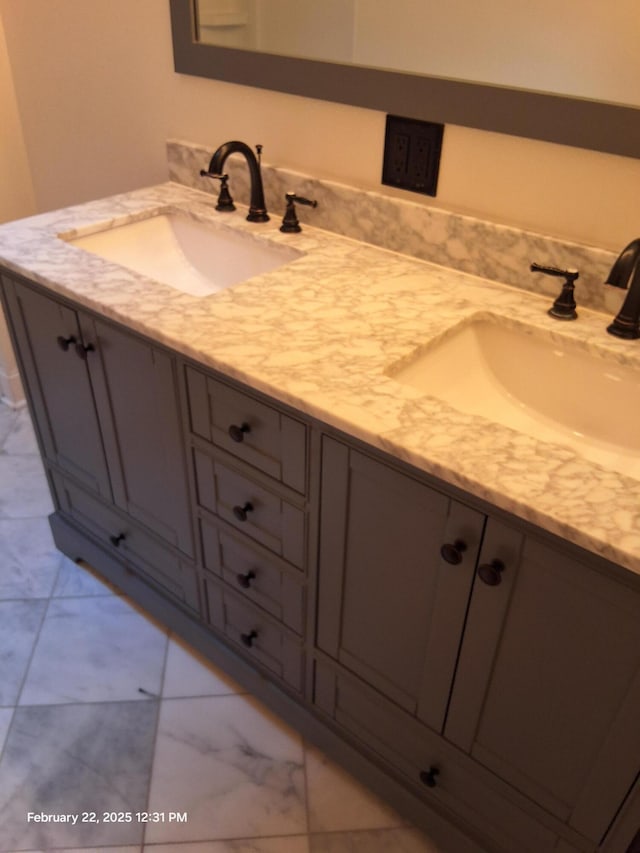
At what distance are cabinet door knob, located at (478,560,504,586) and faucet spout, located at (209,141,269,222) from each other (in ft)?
3.07

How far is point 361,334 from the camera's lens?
1153 millimetres

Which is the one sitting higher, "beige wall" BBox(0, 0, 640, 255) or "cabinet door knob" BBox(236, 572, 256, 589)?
"beige wall" BBox(0, 0, 640, 255)

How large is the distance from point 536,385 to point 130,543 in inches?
39.4

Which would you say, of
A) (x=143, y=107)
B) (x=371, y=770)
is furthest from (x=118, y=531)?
(x=143, y=107)

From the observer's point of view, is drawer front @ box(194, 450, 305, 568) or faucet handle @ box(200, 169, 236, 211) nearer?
drawer front @ box(194, 450, 305, 568)

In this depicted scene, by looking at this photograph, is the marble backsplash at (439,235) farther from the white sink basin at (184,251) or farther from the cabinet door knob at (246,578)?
the cabinet door knob at (246,578)

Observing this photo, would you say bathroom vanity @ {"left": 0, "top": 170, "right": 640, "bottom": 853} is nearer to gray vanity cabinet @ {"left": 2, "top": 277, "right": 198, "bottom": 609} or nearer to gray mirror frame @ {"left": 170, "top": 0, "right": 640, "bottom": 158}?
gray vanity cabinet @ {"left": 2, "top": 277, "right": 198, "bottom": 609}

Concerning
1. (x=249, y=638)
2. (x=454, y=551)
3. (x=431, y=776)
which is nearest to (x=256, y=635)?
(x=249, y=638)

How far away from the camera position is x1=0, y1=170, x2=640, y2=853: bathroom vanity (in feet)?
2.93

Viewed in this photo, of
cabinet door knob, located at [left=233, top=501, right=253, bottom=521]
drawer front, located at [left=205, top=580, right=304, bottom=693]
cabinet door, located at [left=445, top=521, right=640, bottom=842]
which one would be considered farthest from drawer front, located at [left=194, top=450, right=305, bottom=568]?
cabinet door, located at [left=445, top=521, right=640, bottom=842]

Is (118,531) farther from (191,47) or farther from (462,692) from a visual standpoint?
(191,47)

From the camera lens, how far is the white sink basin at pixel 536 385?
3.72 ft

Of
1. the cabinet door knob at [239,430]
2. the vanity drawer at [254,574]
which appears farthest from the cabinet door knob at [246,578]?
the cabinet door knob at [239,430]

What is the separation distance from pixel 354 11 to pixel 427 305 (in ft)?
2.04
